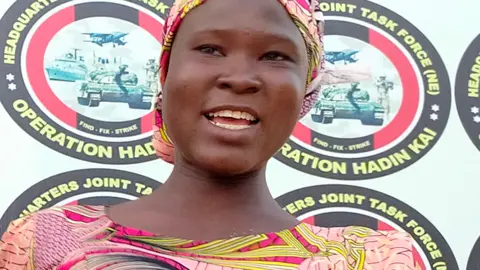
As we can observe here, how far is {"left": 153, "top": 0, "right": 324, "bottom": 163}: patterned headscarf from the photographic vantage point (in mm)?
728

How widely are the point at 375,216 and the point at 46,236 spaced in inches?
24.7

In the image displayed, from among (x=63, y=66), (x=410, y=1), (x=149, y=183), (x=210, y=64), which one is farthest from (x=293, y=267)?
(x=410, y=1)

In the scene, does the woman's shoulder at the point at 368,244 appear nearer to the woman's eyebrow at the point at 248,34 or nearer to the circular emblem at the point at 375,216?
the woman's eyebrow at the point at 248,34

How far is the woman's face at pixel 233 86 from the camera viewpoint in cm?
66

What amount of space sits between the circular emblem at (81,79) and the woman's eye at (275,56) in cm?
41

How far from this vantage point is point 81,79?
1086 millimetres

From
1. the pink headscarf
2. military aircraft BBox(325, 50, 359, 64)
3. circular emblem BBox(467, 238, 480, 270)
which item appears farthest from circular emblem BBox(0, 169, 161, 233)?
circular emblem BBox(467, 238, 480, 270)

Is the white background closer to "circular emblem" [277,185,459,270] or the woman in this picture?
"circular emblem" [277,185,459,270]

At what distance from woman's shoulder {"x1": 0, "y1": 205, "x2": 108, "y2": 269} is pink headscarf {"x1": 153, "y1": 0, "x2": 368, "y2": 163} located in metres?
0.14

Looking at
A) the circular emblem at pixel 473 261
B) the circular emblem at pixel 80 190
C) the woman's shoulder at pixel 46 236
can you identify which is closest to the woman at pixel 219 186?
the woman's shoulder at pixel 46 236

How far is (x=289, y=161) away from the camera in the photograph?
1144 mm

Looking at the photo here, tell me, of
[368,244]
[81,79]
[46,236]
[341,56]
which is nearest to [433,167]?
[341,56]

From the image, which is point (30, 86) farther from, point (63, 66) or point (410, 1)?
point (410, 1)

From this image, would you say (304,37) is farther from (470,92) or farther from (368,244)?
(470,92)
